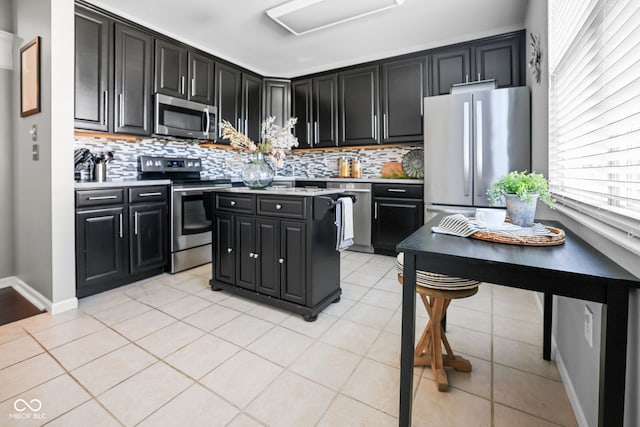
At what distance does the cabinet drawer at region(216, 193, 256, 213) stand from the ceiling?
184cm

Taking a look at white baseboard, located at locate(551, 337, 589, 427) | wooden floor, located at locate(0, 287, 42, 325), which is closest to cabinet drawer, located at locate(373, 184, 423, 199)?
white baseboard, located at locate(551, 337, 589, 427)

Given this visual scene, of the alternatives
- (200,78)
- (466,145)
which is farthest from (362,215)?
(200,78)

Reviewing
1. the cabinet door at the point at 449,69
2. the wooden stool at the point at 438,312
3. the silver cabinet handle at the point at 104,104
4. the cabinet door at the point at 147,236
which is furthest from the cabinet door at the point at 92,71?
the cabinet door at the point at 449,69

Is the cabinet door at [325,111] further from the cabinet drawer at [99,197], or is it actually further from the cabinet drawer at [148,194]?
the cabinet drawer at [99,197]

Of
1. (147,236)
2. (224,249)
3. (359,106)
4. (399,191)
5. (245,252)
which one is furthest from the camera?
(359,106)

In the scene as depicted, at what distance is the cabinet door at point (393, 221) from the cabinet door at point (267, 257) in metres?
1.92

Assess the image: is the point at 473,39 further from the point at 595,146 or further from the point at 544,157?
the point at 595,146

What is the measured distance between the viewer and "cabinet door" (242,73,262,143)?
436cm

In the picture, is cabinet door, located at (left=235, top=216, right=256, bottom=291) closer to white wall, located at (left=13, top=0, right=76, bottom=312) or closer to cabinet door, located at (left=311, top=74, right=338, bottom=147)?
white wall, located at (left=13, top=0, right=76, bottom=312)

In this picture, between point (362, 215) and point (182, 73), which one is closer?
point (182, 73)

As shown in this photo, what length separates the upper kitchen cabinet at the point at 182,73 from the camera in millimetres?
3332

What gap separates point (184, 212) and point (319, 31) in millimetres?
2445

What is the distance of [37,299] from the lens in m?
2.45

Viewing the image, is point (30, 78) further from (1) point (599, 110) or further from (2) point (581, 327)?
(2) point (581, 327)
